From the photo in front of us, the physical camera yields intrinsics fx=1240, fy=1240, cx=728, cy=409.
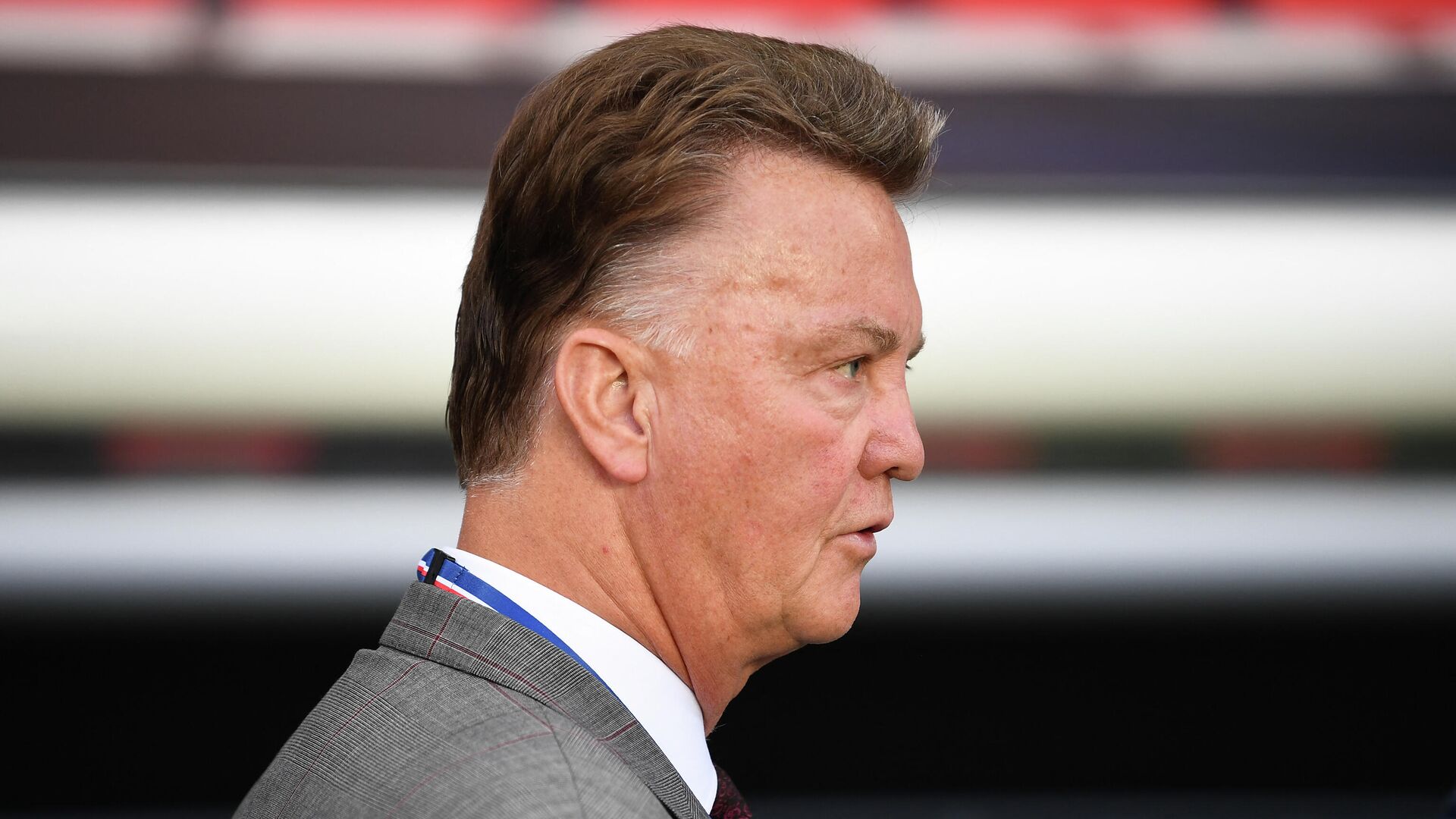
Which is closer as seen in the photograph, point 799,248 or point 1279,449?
point 799,248

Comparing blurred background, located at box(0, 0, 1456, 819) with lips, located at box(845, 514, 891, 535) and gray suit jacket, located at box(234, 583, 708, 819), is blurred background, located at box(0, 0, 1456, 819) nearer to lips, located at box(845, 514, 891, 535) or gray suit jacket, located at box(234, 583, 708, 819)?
lips, located at box(845, 514, 891, 535)

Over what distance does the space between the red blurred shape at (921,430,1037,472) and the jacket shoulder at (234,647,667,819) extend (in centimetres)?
117

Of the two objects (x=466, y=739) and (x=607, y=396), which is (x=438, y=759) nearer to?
(x=466, y=739)

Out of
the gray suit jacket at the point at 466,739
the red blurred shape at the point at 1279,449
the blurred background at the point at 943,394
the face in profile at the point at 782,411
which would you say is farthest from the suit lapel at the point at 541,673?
the red blurred shape at the point at 1279,449

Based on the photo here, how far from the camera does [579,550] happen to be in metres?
0.80

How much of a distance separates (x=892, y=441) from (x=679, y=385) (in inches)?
6.3

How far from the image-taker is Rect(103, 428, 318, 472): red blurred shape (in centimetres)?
173

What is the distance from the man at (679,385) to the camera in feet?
2.60

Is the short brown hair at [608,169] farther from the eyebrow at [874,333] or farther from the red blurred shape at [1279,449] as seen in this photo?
the red blurred shape at [1279,449]

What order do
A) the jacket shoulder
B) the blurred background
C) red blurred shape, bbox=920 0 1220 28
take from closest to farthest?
1. the jacket shoulder
2. the blurred background
3. red blurred shape, bbox=920 0 1220 28

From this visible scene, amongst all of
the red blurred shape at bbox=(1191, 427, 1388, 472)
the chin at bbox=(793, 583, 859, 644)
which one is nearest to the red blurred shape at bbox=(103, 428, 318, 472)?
the chin at bbox=(793, 583, 859, 644)

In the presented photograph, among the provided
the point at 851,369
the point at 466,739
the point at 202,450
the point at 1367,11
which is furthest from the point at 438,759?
the point at 1367,11

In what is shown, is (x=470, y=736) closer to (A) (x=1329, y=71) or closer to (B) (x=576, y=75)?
(B) (x=576, y=75)

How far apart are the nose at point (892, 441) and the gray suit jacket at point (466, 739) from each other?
24 cm
